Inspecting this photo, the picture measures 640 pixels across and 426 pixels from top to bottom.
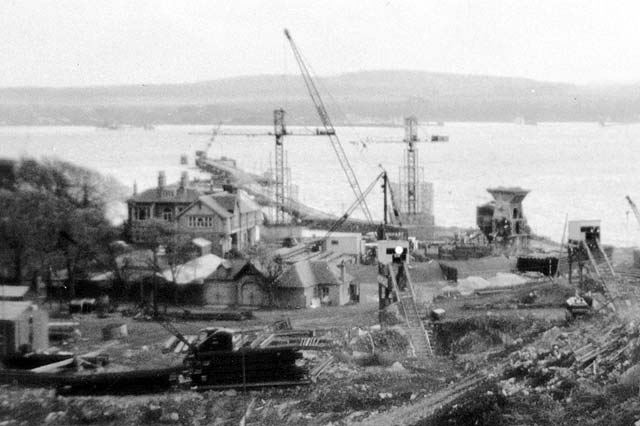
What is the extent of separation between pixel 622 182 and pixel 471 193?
2.62 feet

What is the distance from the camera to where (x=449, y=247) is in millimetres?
4754

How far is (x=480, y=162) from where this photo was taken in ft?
15.3

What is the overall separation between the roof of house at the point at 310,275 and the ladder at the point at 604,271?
131cm

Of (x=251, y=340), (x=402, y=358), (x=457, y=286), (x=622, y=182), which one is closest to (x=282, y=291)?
(x=251, y=340)

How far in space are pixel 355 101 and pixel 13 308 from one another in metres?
1.97

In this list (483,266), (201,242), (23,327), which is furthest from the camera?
(483,266)

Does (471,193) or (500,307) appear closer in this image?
(500,307)

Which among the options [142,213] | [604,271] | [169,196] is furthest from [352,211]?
[604,271]

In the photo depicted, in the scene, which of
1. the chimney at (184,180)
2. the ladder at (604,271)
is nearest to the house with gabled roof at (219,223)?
the chimney at (184,180)

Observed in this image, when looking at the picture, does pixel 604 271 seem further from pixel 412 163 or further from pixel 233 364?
pixel 233 364

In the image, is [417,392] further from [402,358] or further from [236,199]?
[236,199]

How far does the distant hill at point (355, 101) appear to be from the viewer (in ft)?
14.3

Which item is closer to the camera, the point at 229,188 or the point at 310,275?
the point at 310,275

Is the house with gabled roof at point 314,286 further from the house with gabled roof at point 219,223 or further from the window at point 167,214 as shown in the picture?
the window at point 167,214
